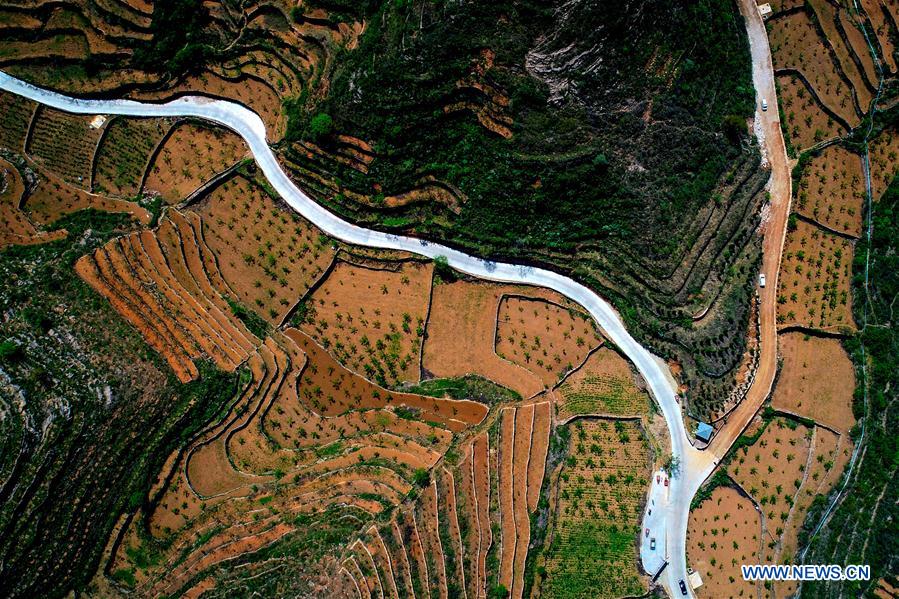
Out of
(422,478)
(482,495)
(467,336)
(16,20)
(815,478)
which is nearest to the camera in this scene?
(422,478)

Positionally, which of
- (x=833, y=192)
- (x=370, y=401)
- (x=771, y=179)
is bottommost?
(x=370, y=401)

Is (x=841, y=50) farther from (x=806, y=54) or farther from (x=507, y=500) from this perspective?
(x=507, y=500)

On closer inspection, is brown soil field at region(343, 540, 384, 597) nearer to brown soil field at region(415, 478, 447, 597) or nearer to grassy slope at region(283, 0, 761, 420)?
brown soil field at region(415, 478, 447, 597)

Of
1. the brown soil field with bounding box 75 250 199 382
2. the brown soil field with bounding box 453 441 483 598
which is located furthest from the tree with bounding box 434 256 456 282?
the brown soil field with bounding box 75 250 199 382

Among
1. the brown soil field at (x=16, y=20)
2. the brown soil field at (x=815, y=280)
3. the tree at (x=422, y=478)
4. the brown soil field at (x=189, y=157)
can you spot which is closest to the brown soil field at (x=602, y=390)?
the tree at (x=422, y=478)

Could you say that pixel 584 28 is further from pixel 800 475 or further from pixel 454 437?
pixel 800 475

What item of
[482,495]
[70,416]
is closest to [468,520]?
[482,495]
